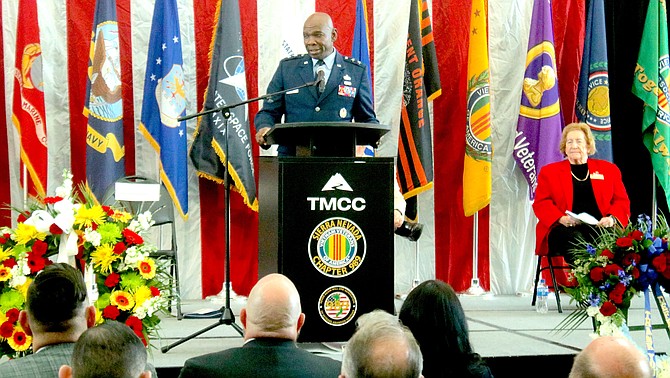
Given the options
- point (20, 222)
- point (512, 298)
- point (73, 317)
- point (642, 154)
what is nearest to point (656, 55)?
point (642, 154)

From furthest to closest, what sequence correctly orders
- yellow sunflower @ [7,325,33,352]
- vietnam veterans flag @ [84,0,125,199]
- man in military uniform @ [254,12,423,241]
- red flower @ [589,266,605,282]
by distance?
1. vietnam veterans flag @ [84,0,125,199]
2. man in military uniform @ [254,12,423,241]
3. red flower @ [589,266,605,282]
4. yellow sunflower @ [7,325,33,352]

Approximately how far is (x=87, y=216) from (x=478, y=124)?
3.68 meters

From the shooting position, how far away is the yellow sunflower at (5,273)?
2.79 meters

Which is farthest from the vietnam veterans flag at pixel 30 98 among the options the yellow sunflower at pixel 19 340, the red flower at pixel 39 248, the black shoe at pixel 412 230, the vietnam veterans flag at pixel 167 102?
the yellow sunflower at pixel 19 340

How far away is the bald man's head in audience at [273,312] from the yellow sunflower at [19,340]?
114 centimetres

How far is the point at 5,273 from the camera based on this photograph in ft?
9.20

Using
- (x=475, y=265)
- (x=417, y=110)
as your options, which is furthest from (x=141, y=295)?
(x=475, y=265)

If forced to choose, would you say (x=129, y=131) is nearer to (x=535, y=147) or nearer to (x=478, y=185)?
(x=478, y=185)

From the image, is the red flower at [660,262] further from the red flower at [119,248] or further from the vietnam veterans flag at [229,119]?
the vietnam veterans flag at [229,119]

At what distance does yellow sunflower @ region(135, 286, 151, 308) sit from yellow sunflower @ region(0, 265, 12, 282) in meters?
0.44

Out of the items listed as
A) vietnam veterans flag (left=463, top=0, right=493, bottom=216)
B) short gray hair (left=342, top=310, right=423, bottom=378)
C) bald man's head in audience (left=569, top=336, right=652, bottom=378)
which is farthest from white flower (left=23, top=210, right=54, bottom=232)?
vietnam veterans flag (left=463, top=0, right=493, bottom=216)

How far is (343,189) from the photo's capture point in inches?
135

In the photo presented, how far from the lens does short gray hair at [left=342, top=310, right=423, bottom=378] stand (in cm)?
145

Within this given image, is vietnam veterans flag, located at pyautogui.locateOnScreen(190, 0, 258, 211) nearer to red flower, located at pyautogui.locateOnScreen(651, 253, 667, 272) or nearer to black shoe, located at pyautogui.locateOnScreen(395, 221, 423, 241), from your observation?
black shoe, located at pyautogui.locateOnScreen(395, 221, 423, 241)
